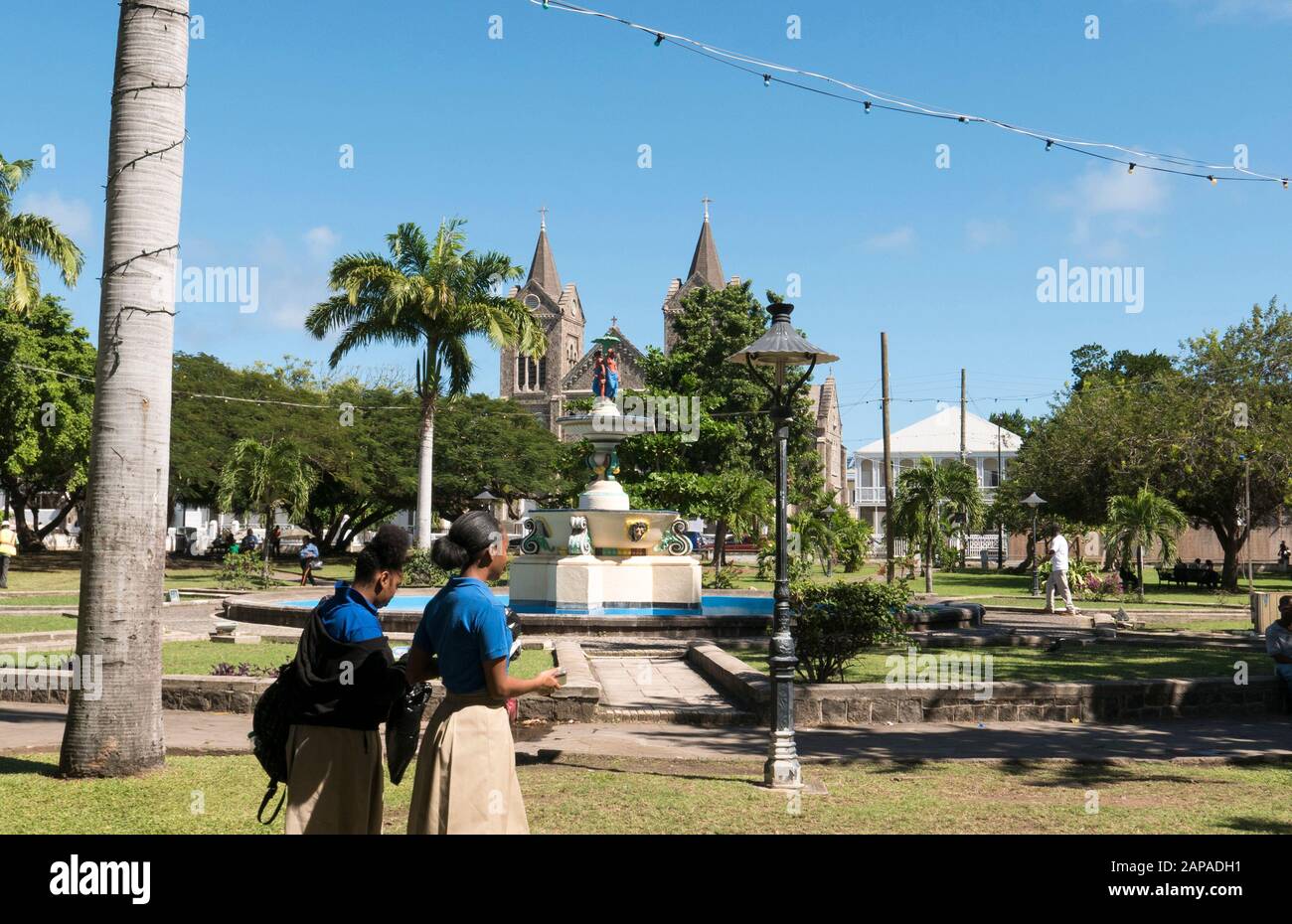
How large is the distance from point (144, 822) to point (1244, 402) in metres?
32.8

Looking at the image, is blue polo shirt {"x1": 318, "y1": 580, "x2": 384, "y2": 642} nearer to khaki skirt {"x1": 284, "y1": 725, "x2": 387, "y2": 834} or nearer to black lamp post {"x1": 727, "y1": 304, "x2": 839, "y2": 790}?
khaki skirt {"x1": 284, "y1": 725, "x2": 387, "y2": 834}

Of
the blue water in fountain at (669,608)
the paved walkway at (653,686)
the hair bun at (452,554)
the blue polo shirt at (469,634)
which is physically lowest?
the paved walkway at (653,686)

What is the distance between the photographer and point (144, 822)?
6031 mm

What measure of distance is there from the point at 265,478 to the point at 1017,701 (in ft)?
78.5

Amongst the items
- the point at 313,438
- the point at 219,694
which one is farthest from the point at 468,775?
the point at 313,438

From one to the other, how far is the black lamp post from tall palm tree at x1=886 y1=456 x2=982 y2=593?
20928mm

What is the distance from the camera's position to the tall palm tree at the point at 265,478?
3030 cm

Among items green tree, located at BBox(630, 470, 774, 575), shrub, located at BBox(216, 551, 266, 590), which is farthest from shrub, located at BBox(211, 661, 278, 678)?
green tree, located at BBox(630, 470, 774, 575)

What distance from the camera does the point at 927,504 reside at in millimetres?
29938

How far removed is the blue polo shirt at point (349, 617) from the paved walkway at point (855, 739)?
4064 millimetres

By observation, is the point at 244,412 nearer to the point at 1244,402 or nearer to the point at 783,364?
the point at 1244,402

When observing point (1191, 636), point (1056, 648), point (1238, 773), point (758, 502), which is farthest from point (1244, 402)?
point (1238, 773)

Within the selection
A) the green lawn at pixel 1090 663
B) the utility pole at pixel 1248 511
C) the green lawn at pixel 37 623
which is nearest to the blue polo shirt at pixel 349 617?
the green lawn at pixel 1090 663

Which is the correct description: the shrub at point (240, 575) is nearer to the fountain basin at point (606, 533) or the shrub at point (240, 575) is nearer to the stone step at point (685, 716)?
the fountain basin at point (606, 533)
